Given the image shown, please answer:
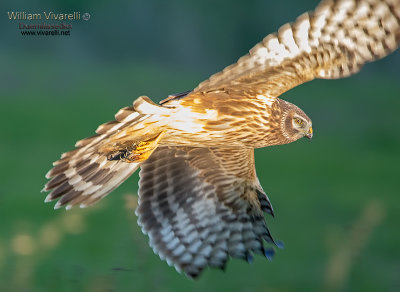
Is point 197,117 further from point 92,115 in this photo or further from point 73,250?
point 92,115

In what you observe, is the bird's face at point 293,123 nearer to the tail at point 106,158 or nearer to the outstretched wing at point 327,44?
the outstretched wing at point 327,44

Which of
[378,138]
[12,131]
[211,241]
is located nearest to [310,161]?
[378,138]

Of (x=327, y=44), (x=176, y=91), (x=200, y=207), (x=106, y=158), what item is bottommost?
(x=200, y=207)

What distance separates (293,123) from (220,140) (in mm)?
459

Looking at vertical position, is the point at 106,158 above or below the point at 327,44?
below

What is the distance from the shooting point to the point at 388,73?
23.5m

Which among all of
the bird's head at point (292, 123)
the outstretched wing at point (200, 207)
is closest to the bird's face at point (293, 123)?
the bird's head at point (292, 123)

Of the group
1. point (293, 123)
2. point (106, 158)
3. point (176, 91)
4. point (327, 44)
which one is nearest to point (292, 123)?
point (293, 123)

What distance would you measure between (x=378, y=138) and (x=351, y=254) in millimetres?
13869

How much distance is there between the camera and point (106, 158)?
21.5ft

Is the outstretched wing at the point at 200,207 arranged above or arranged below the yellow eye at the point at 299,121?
below

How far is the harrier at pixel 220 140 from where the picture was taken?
5.99 m

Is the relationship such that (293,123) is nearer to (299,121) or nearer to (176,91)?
(299,121)

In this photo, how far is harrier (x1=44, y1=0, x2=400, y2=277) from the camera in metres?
5.99
